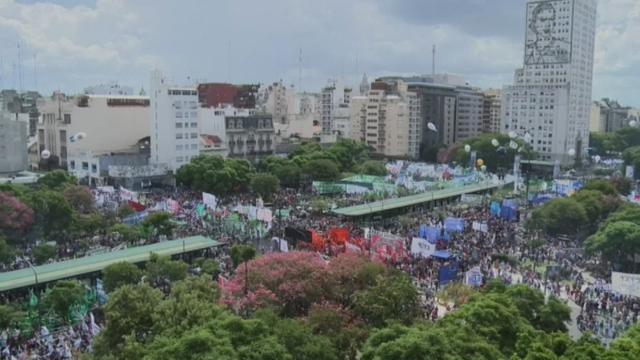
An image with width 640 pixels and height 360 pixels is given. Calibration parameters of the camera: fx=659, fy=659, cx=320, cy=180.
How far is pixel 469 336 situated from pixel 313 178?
52.0 meters

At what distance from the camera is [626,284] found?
1237 inches

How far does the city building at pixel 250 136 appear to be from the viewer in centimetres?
8319

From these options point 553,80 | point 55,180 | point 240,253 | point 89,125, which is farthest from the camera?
point 553,80

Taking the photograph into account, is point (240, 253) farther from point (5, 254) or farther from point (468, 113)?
point (468, 113)

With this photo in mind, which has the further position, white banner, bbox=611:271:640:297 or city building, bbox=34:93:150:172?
city building, bbox=34:93:150:172

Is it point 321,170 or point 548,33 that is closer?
point 321,170

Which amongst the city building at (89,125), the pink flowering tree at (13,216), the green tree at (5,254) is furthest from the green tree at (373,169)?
the green tree at (5,254)

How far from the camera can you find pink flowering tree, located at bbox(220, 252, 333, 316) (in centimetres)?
2425

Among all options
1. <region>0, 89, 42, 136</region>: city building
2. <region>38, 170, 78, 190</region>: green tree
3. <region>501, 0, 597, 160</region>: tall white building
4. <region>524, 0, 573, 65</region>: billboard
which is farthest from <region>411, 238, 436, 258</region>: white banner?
<region>0, 89, 42, 136</region>: city building

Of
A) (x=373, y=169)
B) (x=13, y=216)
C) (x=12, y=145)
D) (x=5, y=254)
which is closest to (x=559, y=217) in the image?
(x=373, y=169)

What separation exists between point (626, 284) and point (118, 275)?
23682 mm

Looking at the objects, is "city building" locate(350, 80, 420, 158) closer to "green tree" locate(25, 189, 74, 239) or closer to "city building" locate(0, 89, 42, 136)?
"city building" locate(0, 89, 42, 136)

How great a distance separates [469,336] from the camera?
19.5 m

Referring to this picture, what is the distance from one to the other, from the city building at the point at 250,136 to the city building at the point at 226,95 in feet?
98.8
